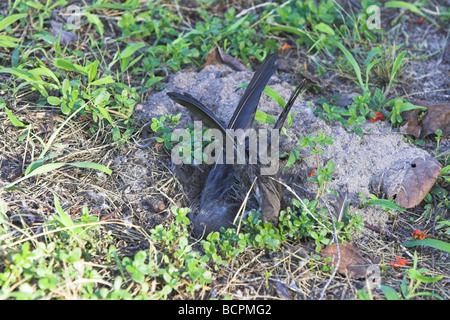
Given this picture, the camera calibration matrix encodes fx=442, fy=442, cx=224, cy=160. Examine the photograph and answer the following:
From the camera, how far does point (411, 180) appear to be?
2418mm

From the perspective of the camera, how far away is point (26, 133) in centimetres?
256

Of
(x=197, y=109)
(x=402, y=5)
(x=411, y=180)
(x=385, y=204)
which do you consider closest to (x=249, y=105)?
(x=197, y=109)

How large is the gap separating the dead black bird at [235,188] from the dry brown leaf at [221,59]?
69 centimetres

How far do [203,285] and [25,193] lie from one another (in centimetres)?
107

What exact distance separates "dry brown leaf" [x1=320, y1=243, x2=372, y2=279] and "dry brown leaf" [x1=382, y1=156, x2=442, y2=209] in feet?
1.35

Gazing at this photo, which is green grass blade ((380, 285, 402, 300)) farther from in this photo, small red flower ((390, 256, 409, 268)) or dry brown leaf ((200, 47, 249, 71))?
dry brown leaf ((200, 47, 249, 71))

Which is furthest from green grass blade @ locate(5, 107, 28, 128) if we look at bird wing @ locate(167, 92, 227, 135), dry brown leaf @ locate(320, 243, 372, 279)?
dry brown leaf @ locate(320, 243, 372, 279)

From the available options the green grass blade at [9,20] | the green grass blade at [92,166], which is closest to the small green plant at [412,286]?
the green grass blade at [92,166]

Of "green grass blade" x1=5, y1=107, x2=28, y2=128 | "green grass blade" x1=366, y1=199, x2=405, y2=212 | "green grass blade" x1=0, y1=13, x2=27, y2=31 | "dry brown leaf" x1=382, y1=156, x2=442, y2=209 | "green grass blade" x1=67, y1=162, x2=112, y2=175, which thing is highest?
"green grass blade" x1=0, y1=13, x2=27, y2=31

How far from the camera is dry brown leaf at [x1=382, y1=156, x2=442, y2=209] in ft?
7.84

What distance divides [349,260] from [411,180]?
0.62 meters

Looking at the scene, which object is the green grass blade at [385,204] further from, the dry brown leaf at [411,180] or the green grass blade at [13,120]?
the green grass blade at [13,120]

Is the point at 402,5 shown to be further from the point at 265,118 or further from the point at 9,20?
the point at 9,20

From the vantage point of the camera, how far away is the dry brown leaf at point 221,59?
3.10m
